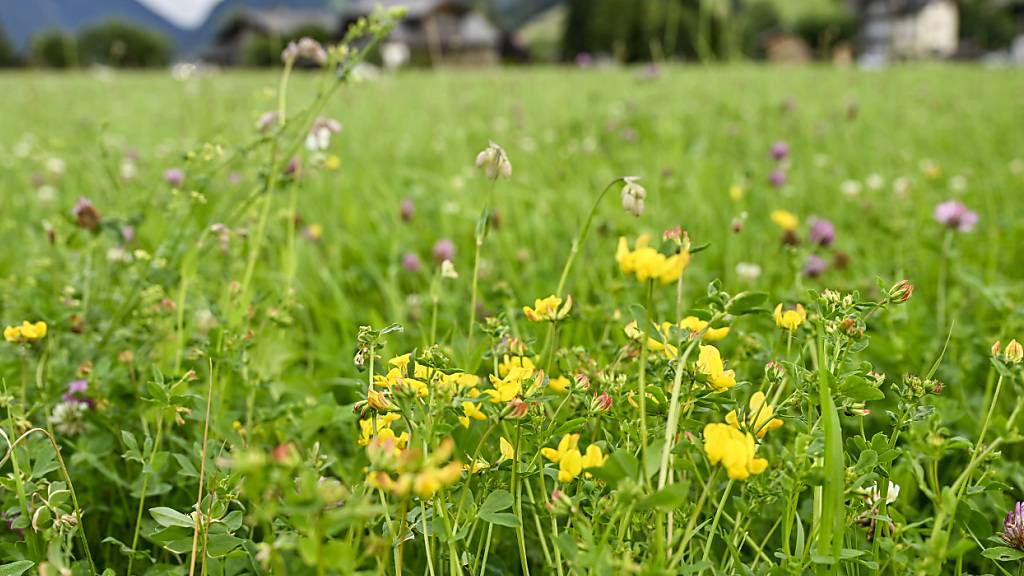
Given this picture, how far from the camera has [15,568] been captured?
2.83 ft

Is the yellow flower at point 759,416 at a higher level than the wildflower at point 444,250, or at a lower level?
higher

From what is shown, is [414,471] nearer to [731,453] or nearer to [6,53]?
[731,453]

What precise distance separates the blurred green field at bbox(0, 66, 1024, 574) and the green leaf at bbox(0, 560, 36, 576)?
0.19 ft

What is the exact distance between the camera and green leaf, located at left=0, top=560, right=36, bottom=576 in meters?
0.86

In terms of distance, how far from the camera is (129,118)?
18.9ft

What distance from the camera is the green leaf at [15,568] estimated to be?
0.86 meters

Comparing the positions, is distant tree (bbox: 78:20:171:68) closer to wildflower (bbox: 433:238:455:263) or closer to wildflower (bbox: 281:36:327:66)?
wildflower (bbox: 433:238:455:263)

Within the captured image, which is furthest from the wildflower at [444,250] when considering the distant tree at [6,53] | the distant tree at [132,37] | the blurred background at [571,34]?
the distant tree at [132,37]

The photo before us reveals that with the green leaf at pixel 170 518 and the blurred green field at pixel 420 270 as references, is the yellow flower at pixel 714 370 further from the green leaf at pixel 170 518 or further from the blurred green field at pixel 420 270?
the green leaf at pixel 170 518

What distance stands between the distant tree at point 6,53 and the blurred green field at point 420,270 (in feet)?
95.5

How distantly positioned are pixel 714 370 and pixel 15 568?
799mm

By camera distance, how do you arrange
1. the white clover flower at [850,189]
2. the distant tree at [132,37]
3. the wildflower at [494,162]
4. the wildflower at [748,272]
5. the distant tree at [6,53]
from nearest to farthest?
1. the wildflower at [494,162]
2. the wildflower at [748,272]
3. the white clover flower at [850,189]
4. the distant tree at [6,53]
5. the distant tree at [132,37]

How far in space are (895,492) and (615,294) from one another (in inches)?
33.1

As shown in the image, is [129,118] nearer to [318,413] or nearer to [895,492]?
[318,413]
